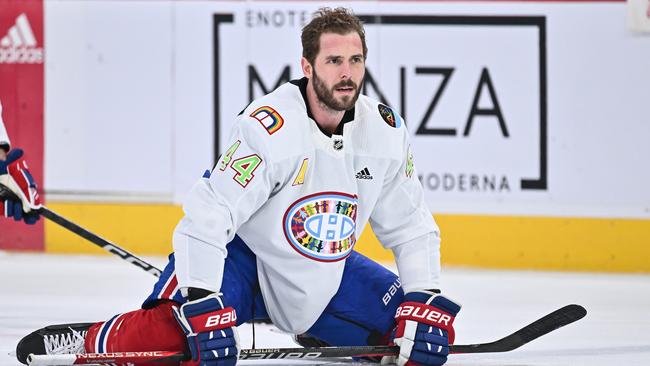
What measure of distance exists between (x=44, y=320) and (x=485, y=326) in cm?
132

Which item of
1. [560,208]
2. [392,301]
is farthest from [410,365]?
[560,208]

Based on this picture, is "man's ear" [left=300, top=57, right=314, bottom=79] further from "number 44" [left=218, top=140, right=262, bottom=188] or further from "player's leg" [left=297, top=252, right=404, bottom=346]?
"player's leg" [left=297, top=252, right=404, bottom=346]

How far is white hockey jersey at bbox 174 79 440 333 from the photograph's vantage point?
9.55 ft

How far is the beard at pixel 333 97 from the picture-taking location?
9.79ft

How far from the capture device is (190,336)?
2848mm

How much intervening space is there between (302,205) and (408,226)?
0.32 m

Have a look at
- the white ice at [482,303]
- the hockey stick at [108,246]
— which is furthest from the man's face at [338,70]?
the hockey stick at [108,246]

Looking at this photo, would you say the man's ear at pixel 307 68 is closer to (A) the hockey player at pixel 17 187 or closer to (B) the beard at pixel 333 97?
(B) the beard at pixel 333 97

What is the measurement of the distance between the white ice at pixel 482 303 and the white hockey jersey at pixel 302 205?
313 mm

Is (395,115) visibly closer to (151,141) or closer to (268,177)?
(268,177)

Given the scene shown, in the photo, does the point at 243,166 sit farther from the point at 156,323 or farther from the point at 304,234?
the point at 156,323

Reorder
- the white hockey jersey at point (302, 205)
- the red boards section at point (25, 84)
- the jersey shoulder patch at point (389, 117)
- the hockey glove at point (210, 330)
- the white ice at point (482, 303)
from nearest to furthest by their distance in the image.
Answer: the hockey glove at point (210, 330) → the white hockey jersey at point (302, 205) → the jersey shoulder patch at point (389, 117) → the white ice at point (482, 303) → the red boards section at point (25, 84)

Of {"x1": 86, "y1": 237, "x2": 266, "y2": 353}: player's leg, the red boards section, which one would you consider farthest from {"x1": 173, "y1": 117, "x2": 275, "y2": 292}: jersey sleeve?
the red boards section

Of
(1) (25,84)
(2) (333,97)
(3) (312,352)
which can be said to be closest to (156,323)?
(3) (312,352)
